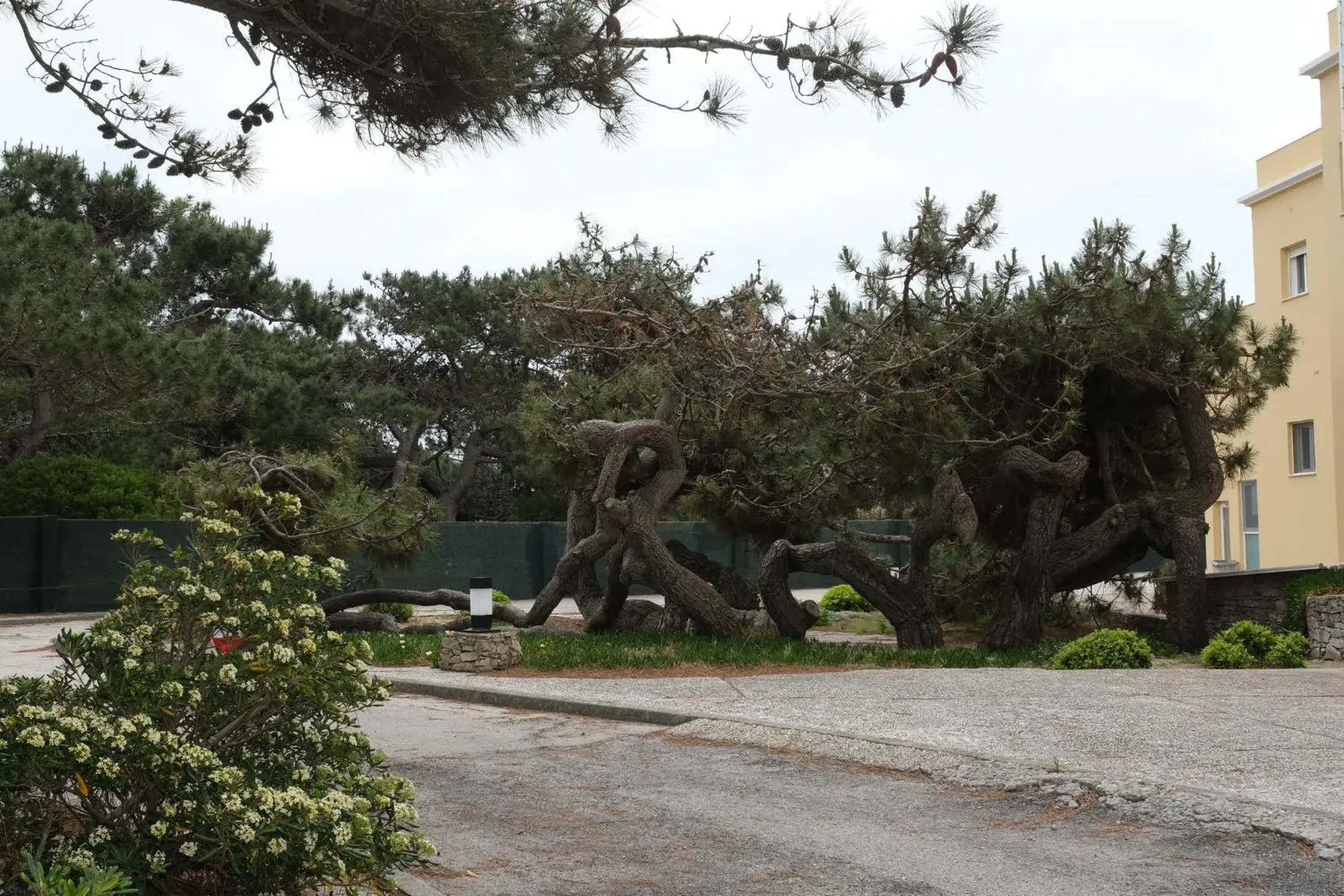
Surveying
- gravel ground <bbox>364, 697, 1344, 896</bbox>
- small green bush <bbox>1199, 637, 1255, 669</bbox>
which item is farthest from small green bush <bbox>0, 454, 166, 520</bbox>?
small green bush <bbox>1199, 637, 1255, 669</bbox>

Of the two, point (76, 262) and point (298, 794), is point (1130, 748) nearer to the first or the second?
point (298, 794)

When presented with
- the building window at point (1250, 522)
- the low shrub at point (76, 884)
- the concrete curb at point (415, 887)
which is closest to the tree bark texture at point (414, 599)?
the concrete curb at point (415, 887)

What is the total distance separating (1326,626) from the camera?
48.6ft

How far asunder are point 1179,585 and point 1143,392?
7.85 feet

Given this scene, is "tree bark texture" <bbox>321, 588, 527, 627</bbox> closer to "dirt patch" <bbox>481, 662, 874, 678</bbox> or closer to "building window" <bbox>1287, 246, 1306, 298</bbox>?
"dirt patch" <bbox>481, 662, 874, 678</bbox>

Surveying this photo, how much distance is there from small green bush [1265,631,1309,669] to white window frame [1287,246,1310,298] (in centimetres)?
1522

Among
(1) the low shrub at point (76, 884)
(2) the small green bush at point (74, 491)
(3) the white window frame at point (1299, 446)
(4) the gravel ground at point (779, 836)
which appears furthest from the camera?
(3) the white window frame at point (1299, 446)

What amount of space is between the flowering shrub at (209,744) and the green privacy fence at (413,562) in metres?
12.3

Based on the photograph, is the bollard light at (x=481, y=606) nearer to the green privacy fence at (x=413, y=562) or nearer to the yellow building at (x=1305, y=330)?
the green privacy fence at (x=413, y=562)

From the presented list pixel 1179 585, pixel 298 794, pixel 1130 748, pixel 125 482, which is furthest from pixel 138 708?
pixel 125 482

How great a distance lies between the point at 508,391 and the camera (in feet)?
122

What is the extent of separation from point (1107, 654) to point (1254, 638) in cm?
189

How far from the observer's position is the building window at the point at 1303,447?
2716cm

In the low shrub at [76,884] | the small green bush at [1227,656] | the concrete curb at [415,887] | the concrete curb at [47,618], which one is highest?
the low shrub at [76,884]
